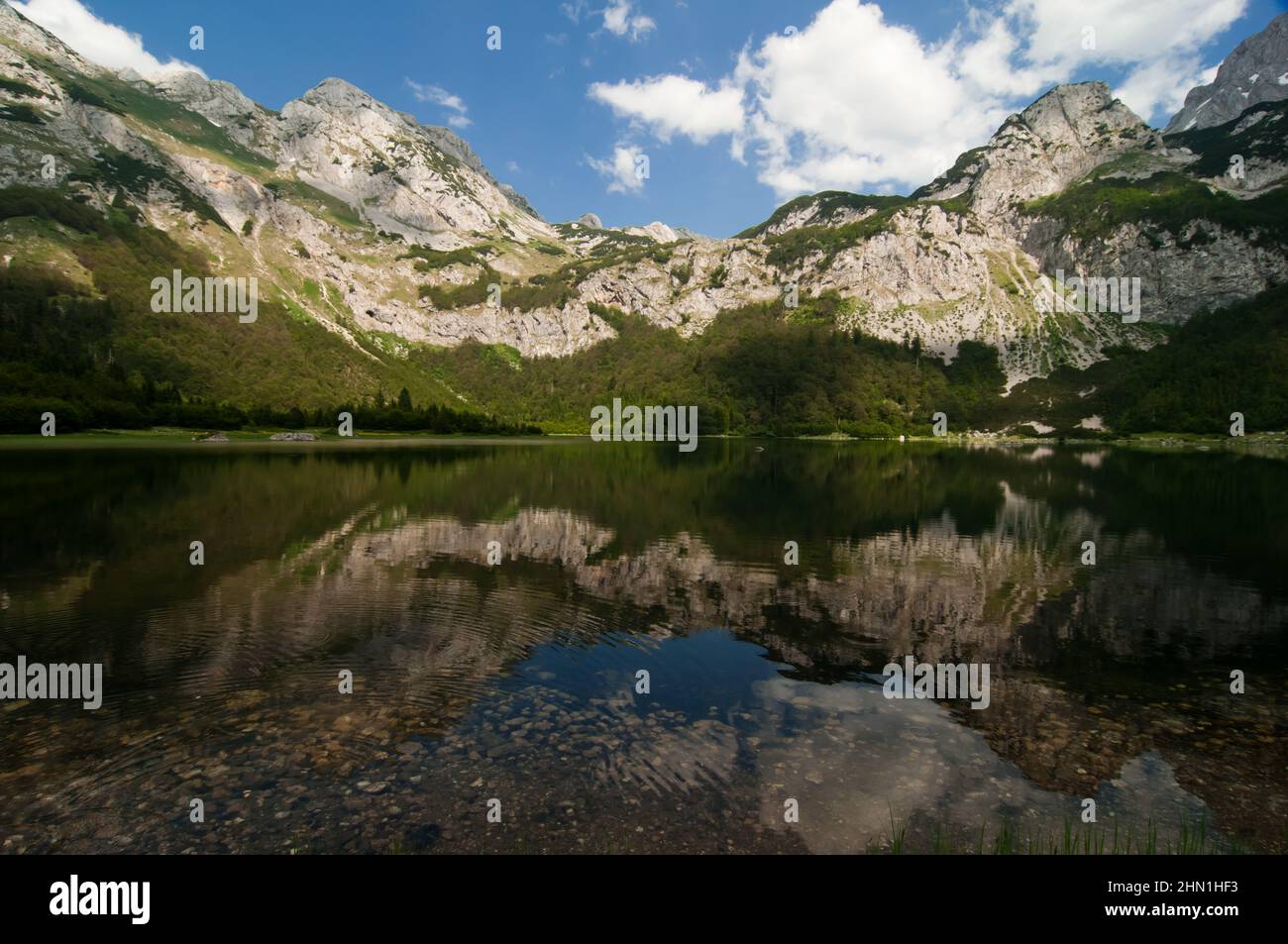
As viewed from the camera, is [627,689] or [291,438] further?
[291,438]

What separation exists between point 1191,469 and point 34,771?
14546 cm

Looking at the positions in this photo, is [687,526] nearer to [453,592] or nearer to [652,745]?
[453,592]

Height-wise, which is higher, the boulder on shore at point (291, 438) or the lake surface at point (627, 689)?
the boulder on shore at point (291, 438)

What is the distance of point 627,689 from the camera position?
18.9 metres

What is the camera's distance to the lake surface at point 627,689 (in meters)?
12.2

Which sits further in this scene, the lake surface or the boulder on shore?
the boulder on shore

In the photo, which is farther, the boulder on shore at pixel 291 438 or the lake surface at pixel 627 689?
the boulder on shore at pixel 291 438

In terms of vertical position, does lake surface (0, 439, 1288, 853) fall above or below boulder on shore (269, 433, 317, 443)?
below

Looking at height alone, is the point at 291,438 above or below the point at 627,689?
above

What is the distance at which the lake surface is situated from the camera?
481 inches

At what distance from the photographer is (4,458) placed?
286 feet

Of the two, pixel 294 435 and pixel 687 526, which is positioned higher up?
pixel 294 435
